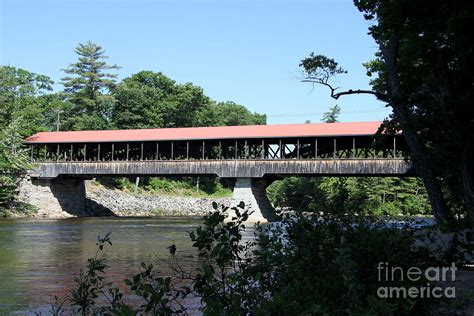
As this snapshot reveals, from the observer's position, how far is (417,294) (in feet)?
13.6

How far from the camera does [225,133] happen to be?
34.4 metres

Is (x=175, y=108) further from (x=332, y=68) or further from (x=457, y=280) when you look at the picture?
(x=457, y=280)

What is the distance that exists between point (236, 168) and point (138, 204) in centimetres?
1534

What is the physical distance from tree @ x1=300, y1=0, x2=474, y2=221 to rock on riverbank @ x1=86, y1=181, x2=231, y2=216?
108 feet

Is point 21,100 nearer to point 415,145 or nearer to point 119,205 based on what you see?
point 119,205

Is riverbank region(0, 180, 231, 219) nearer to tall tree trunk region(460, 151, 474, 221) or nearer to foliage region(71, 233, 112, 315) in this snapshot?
tall tree trunk region(460, 151, 474, 221)

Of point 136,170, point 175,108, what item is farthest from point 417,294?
point 175,108

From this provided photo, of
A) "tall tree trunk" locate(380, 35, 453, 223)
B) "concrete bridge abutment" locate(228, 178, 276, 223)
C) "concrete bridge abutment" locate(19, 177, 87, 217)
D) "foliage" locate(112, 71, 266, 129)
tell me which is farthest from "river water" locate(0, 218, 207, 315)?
"foliage" locate(112, 71, 266, 129)

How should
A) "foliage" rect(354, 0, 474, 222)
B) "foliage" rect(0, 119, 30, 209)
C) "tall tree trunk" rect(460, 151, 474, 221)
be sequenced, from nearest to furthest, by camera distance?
"foliage" rect(354, 0, 474, 222) → "tall tree trunk" rect(460, 151, 474, 221) → "foliage" rect(0, 119, 30, 209)

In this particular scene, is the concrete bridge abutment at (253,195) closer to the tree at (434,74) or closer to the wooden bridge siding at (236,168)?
the wooden bridge siding at (236,168)

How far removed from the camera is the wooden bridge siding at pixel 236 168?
31016mm

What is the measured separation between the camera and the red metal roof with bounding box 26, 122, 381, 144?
103 feet

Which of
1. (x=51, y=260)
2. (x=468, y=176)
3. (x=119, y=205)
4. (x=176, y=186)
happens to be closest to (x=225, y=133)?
(x=119, y=205)

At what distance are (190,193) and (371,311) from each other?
5559cm
